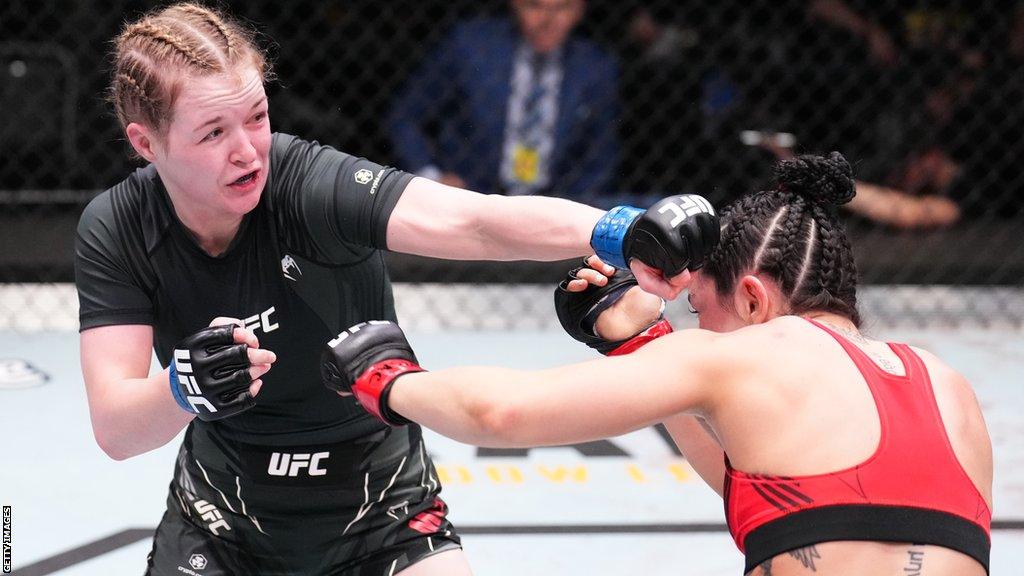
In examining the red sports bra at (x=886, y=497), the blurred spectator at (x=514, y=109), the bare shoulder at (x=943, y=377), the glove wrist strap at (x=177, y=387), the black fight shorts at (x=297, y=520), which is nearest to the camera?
the red sports bra at (x=886, y=497)

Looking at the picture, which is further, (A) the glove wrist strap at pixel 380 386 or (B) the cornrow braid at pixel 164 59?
(B) the cornrow braid at pixel 164 59

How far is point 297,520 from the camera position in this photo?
1.72 metres

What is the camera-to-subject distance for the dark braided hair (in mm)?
1388

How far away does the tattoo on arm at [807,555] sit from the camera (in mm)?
1251

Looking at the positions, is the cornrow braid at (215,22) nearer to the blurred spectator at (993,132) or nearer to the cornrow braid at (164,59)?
the cornrow braid at (164,59)

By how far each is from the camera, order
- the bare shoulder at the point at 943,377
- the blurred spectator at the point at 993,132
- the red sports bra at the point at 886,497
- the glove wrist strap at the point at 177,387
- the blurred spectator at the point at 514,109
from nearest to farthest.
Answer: the red sports bra at the point at 886,497 < the bare shoulder at the point at 943,377 < the glove wrist strap at the point at 177,387 < the blurred spectator at the point at 514,109 < the blurred spectator at the point at 993,132

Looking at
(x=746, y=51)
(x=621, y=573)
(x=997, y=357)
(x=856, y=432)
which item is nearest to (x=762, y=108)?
(x=746, y=51)

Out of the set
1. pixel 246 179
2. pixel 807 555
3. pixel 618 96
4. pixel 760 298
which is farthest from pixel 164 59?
pixel 618 96

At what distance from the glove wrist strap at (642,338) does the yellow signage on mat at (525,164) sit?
2404mm

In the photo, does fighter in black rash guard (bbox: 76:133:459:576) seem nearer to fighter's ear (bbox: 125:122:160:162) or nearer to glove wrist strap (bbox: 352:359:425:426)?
fighter's ear (bbox: 125:122:160:162)

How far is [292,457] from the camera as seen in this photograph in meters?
1.72

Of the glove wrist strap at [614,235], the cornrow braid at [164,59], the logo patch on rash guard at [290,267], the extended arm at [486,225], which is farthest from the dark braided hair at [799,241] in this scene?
the cornrow braid at [164,59]

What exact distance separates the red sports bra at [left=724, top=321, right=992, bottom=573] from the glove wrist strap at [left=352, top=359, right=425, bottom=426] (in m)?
0.40

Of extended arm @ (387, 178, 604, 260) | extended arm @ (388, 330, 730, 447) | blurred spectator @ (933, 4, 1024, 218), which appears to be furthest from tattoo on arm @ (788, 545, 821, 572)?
blurred spectator @ (933, 4, 1024, 218)
